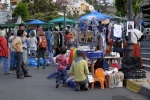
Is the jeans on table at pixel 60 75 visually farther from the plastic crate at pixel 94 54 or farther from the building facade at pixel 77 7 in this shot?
the building facade at pixel 77 7

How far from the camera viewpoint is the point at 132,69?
11516 mm

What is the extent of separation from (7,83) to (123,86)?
415 cm

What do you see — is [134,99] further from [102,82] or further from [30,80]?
[30,80]

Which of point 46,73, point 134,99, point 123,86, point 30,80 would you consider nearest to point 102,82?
point 123,86

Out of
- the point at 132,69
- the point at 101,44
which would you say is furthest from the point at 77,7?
the point at 132,69

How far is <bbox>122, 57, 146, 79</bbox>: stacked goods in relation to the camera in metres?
11.4

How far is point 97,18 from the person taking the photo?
22266 millimetres

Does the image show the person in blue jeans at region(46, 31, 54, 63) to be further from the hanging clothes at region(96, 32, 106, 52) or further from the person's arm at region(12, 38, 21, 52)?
the person's arm at region(12, 38, 21, 52)

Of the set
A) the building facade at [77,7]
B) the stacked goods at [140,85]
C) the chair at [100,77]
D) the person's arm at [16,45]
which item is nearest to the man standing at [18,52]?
the person's arm at [16,45]

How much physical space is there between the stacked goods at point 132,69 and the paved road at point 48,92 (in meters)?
0.64

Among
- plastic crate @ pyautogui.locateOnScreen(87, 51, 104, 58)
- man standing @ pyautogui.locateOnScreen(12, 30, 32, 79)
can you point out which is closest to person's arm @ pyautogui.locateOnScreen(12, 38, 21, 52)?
man standing @ pyautogui.locateOnScreen(12, 30, 32, 79)

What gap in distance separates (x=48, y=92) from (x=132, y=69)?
3.09m

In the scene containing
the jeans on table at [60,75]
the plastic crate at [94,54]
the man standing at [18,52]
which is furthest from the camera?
the man standing at [18,52]

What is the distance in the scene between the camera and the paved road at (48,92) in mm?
9508
